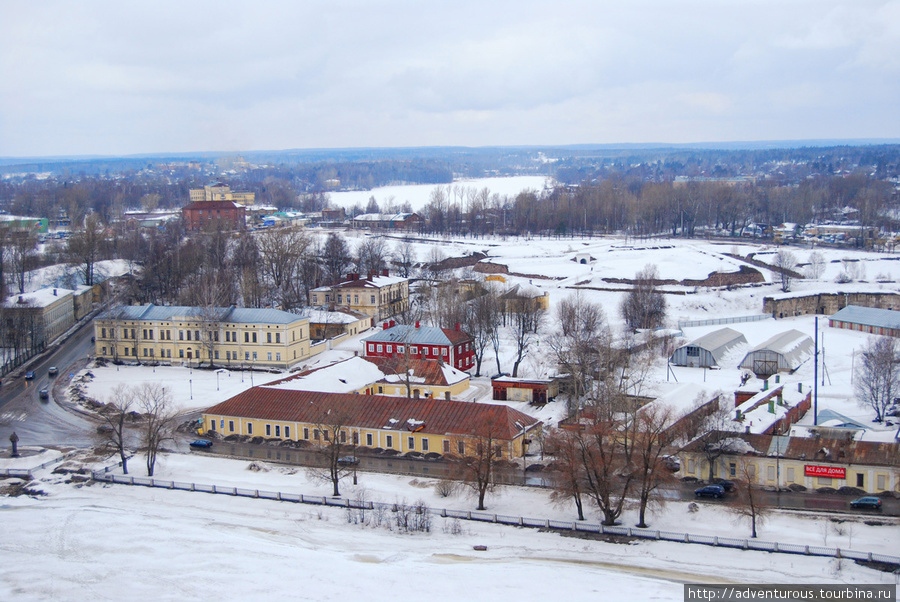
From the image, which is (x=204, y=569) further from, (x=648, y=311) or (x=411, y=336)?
(x=648, y=311)

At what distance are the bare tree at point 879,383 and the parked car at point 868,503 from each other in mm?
9193

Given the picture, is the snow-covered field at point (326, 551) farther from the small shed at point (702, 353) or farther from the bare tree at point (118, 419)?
the small shed at point (702, 353)

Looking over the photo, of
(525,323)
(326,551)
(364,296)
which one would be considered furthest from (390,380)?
(364,296)

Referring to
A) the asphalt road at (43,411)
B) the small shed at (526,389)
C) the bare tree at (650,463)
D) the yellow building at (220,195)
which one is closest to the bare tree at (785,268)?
the small shed at (526,389)

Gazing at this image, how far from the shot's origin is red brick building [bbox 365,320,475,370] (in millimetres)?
41438

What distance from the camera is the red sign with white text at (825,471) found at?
24578 mm

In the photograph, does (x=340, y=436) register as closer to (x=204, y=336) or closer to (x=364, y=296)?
(x=204, y=336)

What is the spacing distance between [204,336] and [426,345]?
12.1m

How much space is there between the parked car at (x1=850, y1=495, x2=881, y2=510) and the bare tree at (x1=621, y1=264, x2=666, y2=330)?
27205 mm

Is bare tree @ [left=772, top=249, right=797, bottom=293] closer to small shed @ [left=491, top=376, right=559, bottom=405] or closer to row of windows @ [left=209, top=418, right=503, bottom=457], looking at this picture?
small shed @ [left=491, top=376, right=559, bottom=405]

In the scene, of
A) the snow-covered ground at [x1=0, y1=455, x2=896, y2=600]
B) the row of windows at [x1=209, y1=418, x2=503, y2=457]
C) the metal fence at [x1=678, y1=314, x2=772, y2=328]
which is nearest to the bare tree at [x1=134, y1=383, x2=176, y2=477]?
the row of windows at [x1=209, y1=418, x2=503, y2=457]

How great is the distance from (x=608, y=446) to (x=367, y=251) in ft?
158

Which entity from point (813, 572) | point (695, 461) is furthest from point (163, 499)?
point (813, 572)

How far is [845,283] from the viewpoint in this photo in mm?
63688
